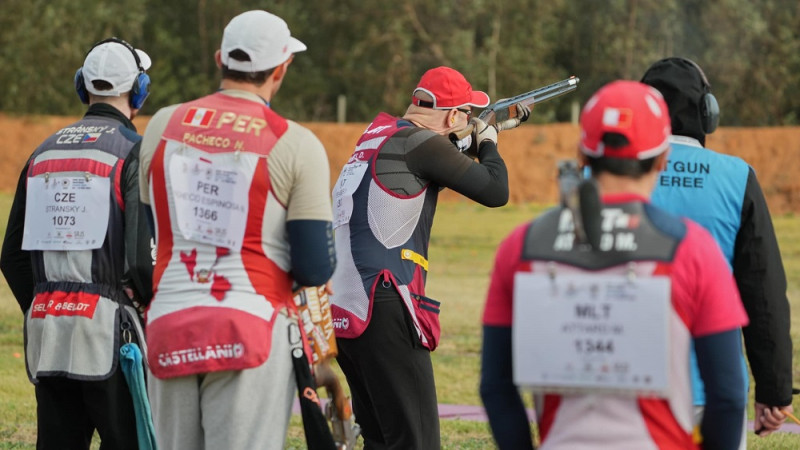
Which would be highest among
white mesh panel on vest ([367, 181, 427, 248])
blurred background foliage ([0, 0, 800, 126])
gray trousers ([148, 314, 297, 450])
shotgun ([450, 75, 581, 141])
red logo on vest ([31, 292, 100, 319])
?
blurred background foliage ([0, 0, 800, 126])

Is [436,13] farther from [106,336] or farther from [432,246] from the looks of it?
[106,336]

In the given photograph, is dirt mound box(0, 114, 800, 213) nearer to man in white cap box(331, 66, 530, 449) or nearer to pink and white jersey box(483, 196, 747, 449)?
man in white cap box(331, 66, 530, 449)

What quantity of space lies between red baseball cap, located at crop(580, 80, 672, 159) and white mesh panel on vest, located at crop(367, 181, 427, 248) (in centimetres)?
250

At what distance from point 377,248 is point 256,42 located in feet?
5.65

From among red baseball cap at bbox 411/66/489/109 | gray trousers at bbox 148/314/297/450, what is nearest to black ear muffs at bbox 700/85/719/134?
red baseball cap at bbox 411/66/489/109

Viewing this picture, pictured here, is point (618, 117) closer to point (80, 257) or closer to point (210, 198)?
point (210, 198)

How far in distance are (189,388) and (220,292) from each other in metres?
0.32

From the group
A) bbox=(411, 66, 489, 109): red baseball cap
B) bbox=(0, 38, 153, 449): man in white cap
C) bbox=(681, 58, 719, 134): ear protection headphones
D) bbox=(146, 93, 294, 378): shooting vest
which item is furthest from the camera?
bbox=(411, 66, 489, 109): red baseball cap

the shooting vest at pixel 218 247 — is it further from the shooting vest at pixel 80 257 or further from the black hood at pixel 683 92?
the black hood at pixel 683 92

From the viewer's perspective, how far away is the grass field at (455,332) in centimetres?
792

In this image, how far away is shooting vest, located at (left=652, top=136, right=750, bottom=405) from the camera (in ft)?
14.4

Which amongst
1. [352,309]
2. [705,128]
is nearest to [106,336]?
[352,309]

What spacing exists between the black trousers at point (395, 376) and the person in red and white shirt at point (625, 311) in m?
2.44

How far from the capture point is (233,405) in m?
3.95
